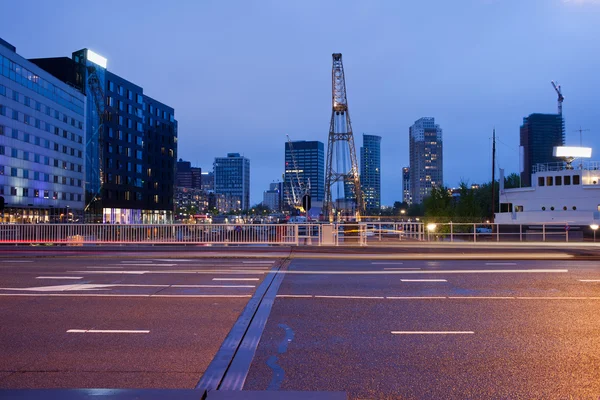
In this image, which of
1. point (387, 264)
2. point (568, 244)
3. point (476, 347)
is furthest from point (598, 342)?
point (568, 244)

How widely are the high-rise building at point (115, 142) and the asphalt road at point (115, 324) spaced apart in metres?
66.8

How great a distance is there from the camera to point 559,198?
53.0 meters

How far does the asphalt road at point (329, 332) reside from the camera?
589 centimetres

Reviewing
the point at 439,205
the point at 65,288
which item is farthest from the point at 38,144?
the point at 65,288

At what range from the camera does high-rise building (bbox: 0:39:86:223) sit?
59781 mm

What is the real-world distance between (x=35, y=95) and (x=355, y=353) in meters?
71.7

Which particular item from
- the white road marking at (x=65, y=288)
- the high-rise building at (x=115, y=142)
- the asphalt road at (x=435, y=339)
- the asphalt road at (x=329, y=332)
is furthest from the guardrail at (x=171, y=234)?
the high-rise building at (x=115, y=142)

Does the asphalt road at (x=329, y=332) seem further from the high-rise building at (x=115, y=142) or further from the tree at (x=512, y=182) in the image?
the tree at (x=512, y=182)

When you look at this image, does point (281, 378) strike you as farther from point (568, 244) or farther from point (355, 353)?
point (568, 244)

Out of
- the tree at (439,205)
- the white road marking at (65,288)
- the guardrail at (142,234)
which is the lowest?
the white road marking at (65,288)

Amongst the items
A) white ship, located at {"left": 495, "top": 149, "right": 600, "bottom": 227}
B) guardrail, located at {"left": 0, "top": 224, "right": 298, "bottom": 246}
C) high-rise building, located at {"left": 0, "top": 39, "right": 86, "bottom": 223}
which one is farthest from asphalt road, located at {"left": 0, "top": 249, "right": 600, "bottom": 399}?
high-rise building, located at {"left": 0, "top": 39, "right": 86, "bottom": 223}

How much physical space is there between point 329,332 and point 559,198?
53027mm

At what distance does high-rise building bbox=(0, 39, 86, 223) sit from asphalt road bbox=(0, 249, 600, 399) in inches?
2071

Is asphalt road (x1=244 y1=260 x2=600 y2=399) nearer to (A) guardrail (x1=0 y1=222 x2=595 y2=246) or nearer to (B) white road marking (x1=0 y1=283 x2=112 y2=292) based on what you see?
(B) white road marking (x1=0 y1=283 x2=112 y2=292)
